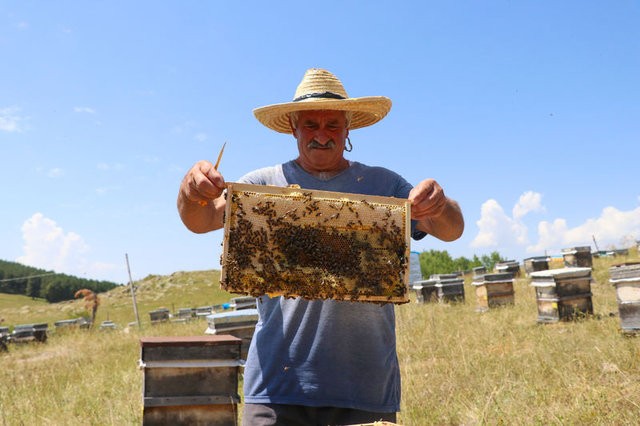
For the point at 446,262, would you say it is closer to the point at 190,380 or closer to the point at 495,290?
the point at 495,290

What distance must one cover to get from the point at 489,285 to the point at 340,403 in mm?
13597

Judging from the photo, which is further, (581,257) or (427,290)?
(581,257)

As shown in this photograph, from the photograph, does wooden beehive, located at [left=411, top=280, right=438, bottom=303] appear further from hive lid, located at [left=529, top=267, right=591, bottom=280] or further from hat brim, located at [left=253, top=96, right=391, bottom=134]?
hat brim, located at [left=253, top=96, right=391, bottom=134]

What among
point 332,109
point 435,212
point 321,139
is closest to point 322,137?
point 321,139

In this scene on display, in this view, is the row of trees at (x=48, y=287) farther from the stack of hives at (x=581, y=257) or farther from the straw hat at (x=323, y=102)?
the straw hat at (x=323, y=102)

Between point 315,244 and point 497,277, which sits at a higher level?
point 315,244

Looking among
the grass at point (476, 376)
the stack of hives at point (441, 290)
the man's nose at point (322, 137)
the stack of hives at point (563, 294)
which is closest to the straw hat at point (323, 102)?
the man's nose at point (322, 137)

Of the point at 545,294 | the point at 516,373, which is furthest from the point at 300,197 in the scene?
the point at 545,294

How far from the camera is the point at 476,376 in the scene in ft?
23.8

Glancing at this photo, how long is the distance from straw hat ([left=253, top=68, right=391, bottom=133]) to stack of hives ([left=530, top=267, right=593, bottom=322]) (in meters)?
9.48

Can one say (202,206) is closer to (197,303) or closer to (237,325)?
(237,325)

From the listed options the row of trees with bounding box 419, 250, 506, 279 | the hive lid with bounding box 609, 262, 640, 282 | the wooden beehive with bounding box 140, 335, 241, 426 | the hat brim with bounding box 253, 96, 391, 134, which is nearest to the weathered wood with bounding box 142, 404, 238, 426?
the wooden beehive with bounding box 140, 335, 241, 426

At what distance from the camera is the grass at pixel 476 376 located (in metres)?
5.46

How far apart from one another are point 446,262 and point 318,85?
59552 mm
